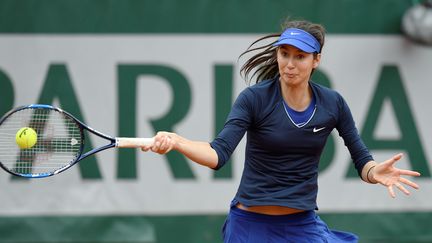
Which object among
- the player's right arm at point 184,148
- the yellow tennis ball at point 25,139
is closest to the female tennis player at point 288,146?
the player's right arm at point 184,148

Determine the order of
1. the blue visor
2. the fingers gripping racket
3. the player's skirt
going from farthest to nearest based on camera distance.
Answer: the player's skirt < the blue visor < the fingers gripping racket

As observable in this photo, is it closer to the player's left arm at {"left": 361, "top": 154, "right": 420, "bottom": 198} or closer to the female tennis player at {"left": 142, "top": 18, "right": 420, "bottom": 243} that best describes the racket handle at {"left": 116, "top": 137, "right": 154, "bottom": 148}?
the female tennis player at {"left": 142, "top": 18, "right": 420, "bottom": 243}

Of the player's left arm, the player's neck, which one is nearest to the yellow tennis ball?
the player's neck

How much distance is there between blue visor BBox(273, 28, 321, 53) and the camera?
143 inches

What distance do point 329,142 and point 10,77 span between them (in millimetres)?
2271

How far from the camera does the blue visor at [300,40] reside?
143 inches

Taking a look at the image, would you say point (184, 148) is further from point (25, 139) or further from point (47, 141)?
point (47, 141)

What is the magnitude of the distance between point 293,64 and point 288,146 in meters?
0.35

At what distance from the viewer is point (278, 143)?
3.72 metres

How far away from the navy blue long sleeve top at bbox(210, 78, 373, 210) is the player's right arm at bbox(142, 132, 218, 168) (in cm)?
18

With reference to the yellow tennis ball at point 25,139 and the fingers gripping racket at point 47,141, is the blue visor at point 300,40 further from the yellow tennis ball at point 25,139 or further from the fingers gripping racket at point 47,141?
the yellow tennis ball at point 25,139

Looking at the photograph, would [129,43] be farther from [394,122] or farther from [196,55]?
[394,122]

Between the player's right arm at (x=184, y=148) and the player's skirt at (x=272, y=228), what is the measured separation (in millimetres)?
430

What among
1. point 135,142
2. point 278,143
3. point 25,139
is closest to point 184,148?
point 135,142
